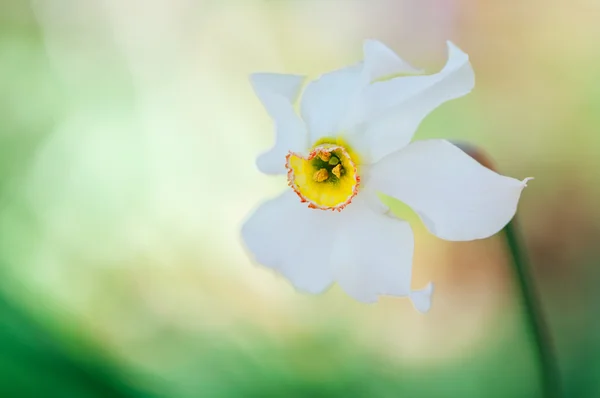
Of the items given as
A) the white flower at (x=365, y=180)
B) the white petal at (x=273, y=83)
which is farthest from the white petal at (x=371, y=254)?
the white petal at (x=273, y=83)

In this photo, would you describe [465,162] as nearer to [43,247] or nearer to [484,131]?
[484,131]

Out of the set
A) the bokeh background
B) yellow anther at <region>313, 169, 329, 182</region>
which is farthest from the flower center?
the bokeh background

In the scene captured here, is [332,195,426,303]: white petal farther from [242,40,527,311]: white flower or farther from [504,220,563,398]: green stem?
[504,220,563,398]: green stem

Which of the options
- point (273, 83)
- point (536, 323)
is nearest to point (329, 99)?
point (273, 83)

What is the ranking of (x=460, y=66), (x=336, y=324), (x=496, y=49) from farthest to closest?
(x=336, y=324) < (x=496, y=49) < (x=460, y=66)

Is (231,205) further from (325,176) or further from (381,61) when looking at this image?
(381,61)

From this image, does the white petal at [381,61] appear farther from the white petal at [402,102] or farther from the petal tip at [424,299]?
the petal tip at [424,299]

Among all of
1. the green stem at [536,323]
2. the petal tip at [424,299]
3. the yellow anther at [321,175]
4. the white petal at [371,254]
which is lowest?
the petal tip at [424,299]

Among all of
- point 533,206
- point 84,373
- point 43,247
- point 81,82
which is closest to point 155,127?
point 81,82
